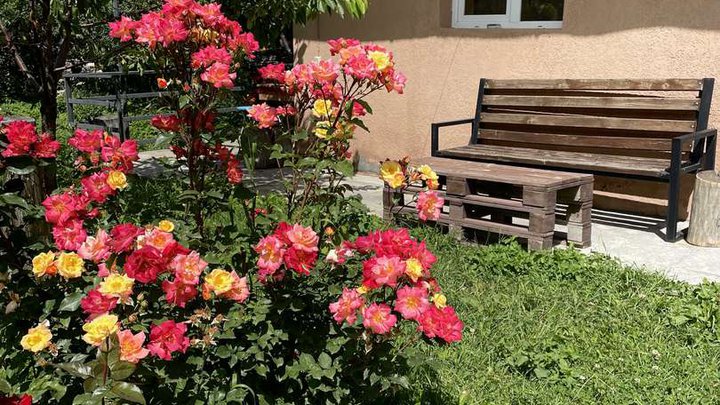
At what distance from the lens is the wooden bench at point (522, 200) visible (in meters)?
4.15

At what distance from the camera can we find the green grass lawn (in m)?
2.75

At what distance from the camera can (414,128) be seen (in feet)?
22.5

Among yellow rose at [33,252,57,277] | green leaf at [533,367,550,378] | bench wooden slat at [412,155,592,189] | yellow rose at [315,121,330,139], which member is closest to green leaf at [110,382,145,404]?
yellow rose at [33,252,57,277]

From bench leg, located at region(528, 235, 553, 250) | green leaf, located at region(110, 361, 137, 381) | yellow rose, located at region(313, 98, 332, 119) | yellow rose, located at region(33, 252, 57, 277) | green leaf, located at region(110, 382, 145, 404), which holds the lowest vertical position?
bench leg, located at region(528, 235, 553, 250)

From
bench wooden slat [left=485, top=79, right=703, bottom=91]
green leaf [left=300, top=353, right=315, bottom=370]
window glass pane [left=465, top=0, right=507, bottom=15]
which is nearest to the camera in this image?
green leaf [left=300, top=353, right=315, bottom=370]

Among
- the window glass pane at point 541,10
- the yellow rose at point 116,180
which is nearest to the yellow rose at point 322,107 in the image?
the yellow rose at point 116,180

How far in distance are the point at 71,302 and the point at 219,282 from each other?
423 millimetres

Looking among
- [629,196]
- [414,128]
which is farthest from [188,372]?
[414,128]

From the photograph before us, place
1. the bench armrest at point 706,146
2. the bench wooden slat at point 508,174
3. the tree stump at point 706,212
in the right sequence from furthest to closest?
1. the bench armrest at point 706,146
2. the tree stump at point 706,212
3. the bench wooden slat at point 508,174

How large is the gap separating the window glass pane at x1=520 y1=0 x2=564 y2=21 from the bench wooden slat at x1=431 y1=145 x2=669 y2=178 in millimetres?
1164

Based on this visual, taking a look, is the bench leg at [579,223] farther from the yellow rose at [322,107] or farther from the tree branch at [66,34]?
the tree branch at [66,34]

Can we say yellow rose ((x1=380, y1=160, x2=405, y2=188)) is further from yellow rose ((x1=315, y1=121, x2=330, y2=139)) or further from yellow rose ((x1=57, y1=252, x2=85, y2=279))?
yellow rose ((x1=57, y1=252, x2=85, y2=279))

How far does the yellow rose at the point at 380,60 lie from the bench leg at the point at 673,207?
3093 mm

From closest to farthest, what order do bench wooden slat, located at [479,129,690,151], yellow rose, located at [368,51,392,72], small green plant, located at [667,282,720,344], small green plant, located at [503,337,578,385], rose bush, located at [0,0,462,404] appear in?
rose bush, located at [0,0,462,404], yellow rose, located at [368,51,392,72], small green plant, located at [503,337,578,385], small green plant, located at [667,282,720,344], bench wooden slat, located at [479,129,690,151]
